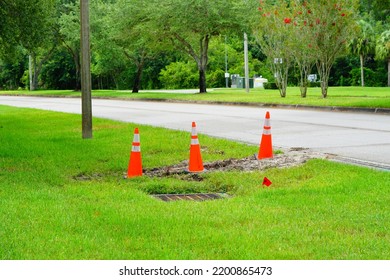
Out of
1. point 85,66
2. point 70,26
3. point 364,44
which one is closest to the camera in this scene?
point 85,66

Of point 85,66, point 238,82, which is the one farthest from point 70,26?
point 85,66

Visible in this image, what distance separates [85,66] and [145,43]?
27.4 m

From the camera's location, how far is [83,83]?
15391 millimetres

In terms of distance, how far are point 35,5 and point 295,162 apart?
48.6ft

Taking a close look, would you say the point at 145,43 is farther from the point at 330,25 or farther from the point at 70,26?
the point at 330,25

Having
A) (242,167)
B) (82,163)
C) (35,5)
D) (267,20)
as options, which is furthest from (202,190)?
(267,20)

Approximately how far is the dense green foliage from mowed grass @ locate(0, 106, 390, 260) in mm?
14154

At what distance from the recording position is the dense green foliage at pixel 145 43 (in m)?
25.4

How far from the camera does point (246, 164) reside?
441 inches

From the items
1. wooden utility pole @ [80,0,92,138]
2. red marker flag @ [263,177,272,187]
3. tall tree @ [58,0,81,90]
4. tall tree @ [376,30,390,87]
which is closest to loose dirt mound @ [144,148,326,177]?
red marker flag @ [263,177,272,187]

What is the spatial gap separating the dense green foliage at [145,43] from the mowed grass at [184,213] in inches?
557

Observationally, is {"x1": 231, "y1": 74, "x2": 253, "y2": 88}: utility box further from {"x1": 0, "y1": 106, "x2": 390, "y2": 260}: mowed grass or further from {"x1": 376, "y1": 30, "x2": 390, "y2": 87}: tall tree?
{"x1": 0, "y1": 106, "x2": 390, "y2": 260}: mowed grass

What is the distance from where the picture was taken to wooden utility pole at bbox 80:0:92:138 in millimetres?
15062

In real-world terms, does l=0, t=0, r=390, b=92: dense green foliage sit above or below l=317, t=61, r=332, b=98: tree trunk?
above
